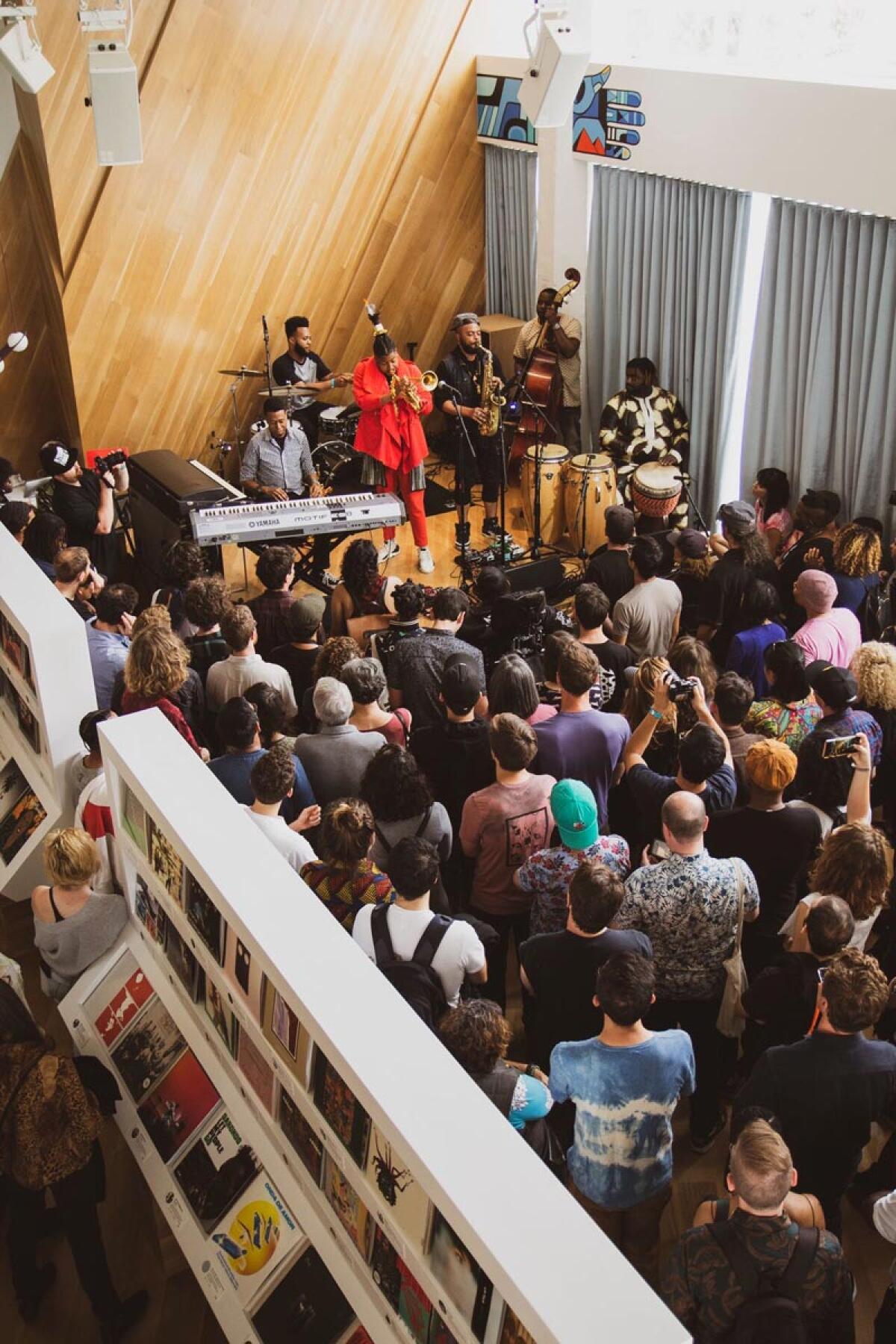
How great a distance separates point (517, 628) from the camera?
16.9ft

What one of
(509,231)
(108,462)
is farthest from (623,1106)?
(509,231)

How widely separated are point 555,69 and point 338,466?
3.51 m

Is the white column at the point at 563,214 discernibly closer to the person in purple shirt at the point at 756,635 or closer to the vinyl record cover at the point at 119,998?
the person in purple shirt at the point at 756,635

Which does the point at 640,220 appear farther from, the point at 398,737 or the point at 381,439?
the point at 398,737

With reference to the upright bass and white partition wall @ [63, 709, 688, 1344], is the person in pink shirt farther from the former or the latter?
the upright bass

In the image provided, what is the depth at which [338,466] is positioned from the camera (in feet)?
27.9

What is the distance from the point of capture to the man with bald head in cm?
325

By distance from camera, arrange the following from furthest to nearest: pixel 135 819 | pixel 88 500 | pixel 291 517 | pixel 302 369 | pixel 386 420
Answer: pixel 302 369, pixel 386 420, pixel 291 517, pixel 88 500, pixel 135 819

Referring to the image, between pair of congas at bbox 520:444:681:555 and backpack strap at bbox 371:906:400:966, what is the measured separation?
4644mm

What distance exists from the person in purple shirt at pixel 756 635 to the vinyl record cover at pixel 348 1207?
2969 millimetres

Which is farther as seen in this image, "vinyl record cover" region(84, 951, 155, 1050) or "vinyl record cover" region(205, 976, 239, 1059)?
"vinyl record cover" region(84, 951, 155, 1050)

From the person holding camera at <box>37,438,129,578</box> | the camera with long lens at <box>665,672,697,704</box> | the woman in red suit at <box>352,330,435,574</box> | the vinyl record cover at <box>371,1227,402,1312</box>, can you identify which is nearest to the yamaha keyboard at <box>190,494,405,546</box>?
the person holding camera at <box>37,438,129,578</box>

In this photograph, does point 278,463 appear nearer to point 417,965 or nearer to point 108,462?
point 108,462

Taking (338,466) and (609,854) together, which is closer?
(609,854)
